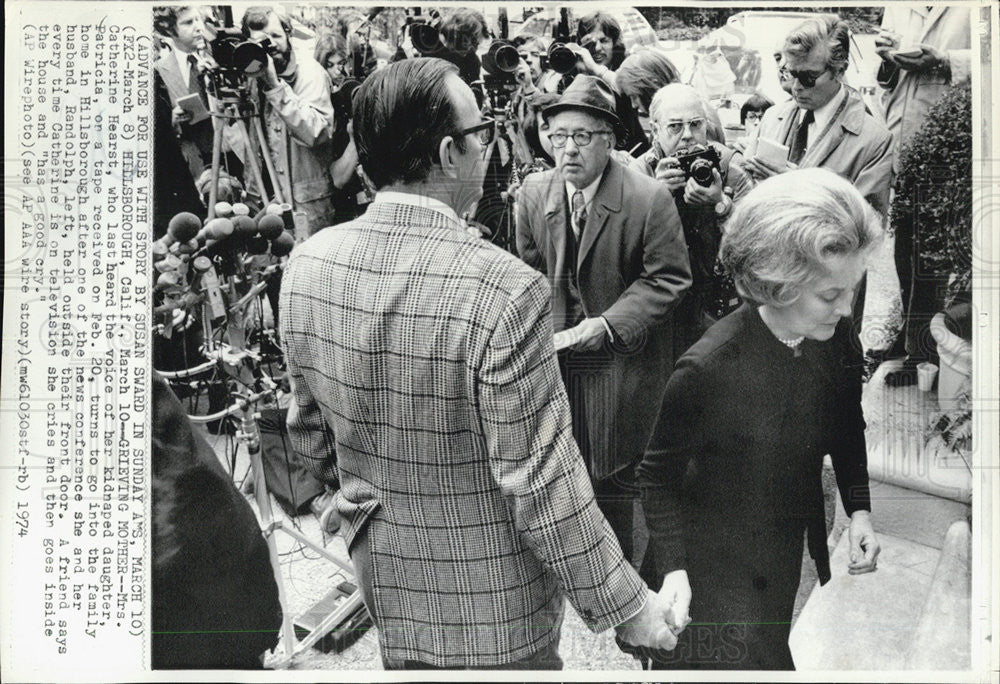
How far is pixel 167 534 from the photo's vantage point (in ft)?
6.61

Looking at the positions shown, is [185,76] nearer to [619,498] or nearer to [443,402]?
[443,402]

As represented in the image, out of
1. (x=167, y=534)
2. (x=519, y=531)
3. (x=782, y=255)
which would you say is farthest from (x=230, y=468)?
(x=782, y=255)

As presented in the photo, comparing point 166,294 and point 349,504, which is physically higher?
point 166,294

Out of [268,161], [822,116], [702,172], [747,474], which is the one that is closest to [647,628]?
[747,474]

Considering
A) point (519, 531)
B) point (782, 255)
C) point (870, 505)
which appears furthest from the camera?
point (870, 505)

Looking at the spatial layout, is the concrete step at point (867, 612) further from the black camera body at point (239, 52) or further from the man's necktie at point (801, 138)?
the black camera body at point (239, 52)

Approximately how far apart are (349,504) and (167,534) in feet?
2.04

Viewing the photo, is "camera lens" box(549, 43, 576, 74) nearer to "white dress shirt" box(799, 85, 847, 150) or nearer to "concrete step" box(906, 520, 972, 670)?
"white dress shirt" box(799, 85, 847, 150)

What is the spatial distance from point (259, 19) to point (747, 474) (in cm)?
154

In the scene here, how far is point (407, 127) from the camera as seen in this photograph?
151 centimetres

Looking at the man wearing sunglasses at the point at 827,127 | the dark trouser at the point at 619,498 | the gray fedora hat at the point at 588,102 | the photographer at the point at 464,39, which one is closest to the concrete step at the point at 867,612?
the dark trouser at the point at 619,498

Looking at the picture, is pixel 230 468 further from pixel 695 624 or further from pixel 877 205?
pixel 877 205

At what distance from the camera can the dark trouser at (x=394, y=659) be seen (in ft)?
5.52

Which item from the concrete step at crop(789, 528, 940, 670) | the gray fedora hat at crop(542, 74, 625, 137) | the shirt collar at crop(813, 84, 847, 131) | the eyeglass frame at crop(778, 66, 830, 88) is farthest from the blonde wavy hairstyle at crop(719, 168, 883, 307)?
the concrete step at crop(789, 528, 940, 670)
